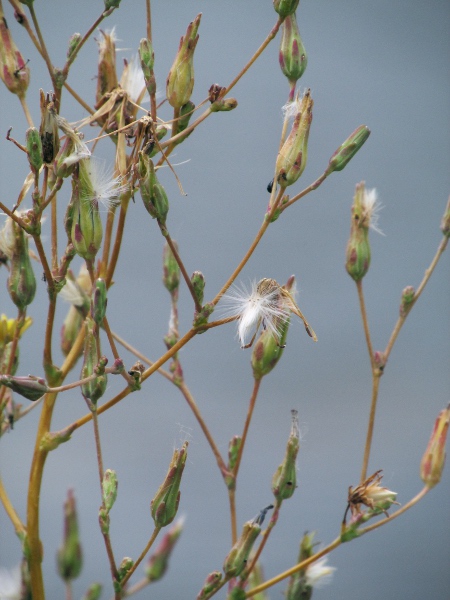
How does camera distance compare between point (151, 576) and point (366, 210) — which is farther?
point (366, 210)

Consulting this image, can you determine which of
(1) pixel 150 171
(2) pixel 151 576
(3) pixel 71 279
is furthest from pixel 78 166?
(2) pixel 151 576

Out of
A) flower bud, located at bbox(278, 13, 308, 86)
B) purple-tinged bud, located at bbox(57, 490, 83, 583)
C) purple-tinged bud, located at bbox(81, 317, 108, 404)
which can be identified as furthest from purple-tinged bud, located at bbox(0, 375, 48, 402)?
flower bud, located at bbox(278, 13, 308, 86)

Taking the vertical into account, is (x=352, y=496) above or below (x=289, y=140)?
below

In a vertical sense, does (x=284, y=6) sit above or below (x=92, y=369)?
above

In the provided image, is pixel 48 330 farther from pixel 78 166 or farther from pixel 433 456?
pixel 433 456

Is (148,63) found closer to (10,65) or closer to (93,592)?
(10,65)

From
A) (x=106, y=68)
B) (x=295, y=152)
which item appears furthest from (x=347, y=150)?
(x=106, y=68)

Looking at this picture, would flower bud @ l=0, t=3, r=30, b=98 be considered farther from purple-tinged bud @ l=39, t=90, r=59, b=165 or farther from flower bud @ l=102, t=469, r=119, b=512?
flower bud @ l=102, t=469, r=119, b=512
